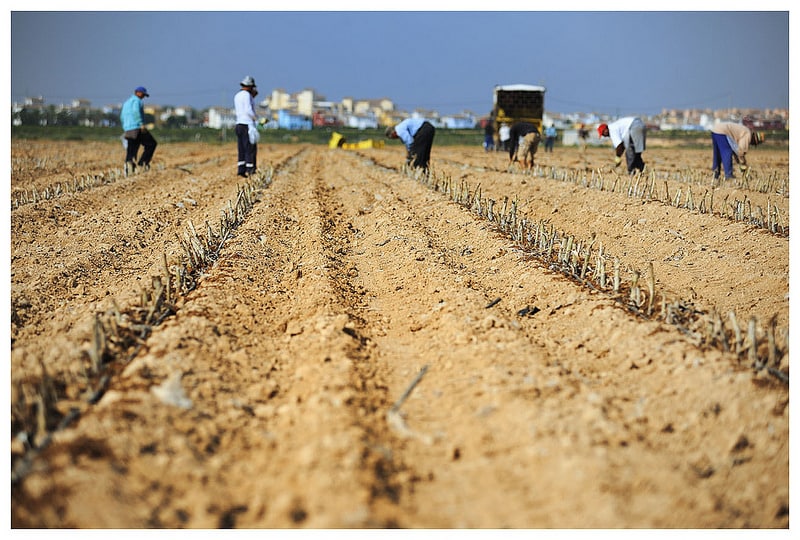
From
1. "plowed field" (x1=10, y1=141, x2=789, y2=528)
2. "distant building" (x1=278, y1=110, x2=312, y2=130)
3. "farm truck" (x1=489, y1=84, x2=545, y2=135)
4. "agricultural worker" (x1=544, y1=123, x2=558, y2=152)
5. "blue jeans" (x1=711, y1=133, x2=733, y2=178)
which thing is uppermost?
"distant building" (x1=278, y1=110, x2=312, y2=130)

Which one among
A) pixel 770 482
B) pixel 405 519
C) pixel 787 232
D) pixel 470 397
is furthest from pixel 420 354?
pixel 787 232

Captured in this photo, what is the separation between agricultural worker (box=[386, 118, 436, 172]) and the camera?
38.2ft

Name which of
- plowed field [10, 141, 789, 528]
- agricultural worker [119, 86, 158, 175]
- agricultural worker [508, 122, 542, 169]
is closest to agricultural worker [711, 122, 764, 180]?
agricultural worker [508, 122, 542, 169]

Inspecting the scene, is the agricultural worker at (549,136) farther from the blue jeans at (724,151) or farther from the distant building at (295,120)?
the distant building at (295,120)

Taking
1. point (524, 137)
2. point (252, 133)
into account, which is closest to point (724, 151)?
point (524, 137)

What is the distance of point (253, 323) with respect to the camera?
12.0 ft

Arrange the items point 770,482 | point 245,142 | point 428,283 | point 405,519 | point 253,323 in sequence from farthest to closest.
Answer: point 245,142, point 428,283, point 253,323, point 770,482, point 405,519

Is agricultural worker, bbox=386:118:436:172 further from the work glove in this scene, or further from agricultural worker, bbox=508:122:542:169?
the work glove

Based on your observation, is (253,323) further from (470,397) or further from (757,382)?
(757,382)

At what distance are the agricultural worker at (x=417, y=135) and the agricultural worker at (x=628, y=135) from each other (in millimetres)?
2877

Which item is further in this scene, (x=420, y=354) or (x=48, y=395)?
(x=420, y=354)

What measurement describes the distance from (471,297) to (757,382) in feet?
5.55

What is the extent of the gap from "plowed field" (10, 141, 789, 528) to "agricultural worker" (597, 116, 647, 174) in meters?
4.61

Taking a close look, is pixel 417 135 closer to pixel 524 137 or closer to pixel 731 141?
pixel 524 137
